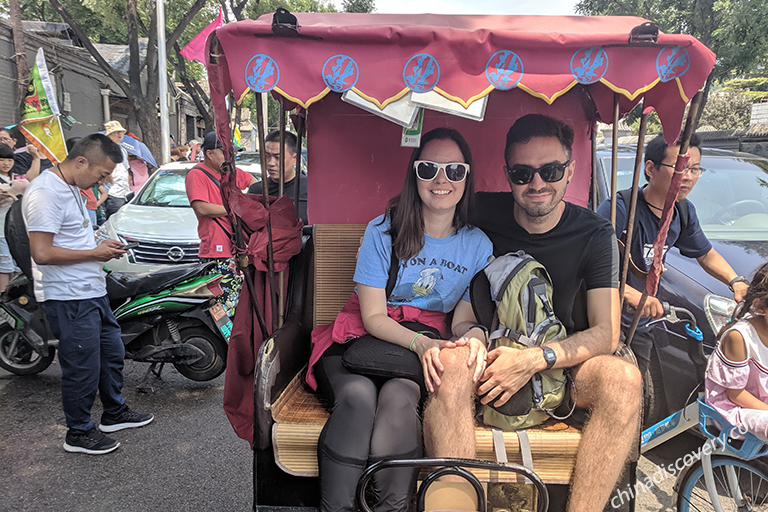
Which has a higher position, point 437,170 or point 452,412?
point 437,170

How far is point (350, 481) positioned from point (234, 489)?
136 centimetres

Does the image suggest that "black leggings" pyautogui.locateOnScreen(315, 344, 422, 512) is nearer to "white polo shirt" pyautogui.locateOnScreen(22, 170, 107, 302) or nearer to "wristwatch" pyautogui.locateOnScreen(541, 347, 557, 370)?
"wristwatch" pyautogui.locateOnScreen(541, 347, 557, 370)

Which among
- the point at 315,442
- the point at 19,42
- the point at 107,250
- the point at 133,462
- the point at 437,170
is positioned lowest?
the point at 133,462

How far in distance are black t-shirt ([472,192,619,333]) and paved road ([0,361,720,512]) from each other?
1.28m

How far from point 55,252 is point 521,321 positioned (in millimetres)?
2642

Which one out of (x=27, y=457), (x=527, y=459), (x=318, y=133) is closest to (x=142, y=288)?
(x=27, y=457)

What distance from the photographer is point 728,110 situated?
23156mm

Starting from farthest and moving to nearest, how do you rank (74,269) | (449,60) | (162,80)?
(162,80), (74,269), (449,60)

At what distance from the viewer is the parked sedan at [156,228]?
512cm

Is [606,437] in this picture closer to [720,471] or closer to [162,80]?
[720,471]

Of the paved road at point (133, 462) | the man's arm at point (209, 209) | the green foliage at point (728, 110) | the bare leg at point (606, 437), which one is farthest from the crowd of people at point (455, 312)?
the green foliage at point (728, 110)

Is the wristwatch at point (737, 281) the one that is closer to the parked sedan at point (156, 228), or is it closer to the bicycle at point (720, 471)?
the bicycle at point (720, 471)

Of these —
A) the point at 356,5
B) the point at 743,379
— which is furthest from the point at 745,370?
the point at 356,5

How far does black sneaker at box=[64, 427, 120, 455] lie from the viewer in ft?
10.5
